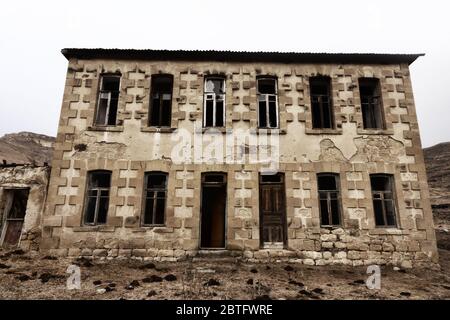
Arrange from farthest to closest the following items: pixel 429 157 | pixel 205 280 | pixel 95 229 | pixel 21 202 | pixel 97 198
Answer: pixel 429 157
pixel 21 202
pixel 97 198
pixel 95 229
pixel 205 280

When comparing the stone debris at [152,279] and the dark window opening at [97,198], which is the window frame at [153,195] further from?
the stone debris at [152,279]

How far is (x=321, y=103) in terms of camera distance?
11.7 meters

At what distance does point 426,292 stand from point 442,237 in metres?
8.50

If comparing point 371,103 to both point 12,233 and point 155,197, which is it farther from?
point 12,233

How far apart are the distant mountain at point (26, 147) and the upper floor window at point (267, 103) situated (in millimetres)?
24086

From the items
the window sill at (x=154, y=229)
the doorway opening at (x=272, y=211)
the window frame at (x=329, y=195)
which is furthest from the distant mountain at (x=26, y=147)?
the window frame at (x=329, y=195)

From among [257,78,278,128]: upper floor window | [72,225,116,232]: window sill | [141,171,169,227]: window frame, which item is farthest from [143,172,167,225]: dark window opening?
[257,78,278,128]: upper floor window

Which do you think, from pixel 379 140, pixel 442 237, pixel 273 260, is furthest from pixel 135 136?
pixel 442 237

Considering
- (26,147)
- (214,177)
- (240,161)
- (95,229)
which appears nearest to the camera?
(95,229)

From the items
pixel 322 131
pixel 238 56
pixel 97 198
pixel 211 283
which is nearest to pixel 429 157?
pixel 322 131

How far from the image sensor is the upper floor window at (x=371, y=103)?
38.1 feet

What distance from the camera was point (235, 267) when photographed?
948 centimetres

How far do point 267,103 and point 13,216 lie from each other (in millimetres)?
10501

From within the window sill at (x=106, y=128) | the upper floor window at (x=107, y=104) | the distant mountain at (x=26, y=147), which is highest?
the distant mountain at (x=26, y=147)
